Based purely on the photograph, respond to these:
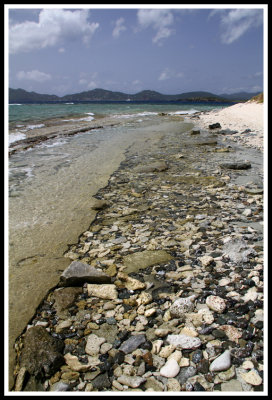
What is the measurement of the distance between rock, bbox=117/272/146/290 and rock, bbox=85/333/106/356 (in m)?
0.80

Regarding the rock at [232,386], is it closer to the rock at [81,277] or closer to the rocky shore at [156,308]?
the rocky shore at [156,308]

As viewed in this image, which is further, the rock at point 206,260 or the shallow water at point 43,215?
the rock at point 206,260

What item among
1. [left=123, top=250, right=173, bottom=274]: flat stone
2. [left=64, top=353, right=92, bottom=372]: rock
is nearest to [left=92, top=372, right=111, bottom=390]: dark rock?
[left=64, top=353, right=92, bottom=372]: rock

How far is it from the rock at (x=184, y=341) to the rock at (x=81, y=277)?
1167mm

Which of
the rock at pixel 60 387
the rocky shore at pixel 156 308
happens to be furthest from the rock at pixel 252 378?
the rock at pixel 60 387

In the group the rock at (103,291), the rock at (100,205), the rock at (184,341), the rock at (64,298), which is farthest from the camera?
the rock at (100,205)

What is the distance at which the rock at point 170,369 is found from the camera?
2.33 m

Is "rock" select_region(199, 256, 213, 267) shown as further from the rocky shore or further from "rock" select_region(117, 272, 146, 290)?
"rock" select_region(117, 272, 146, 290)

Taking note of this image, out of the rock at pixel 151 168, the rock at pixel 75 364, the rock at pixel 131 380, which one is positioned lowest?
the rock at pixel 131 380

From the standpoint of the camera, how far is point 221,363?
2.38 metres

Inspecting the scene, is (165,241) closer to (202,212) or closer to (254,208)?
(202,212)

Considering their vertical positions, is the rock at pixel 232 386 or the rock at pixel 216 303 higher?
the rock at pixel 216 303
